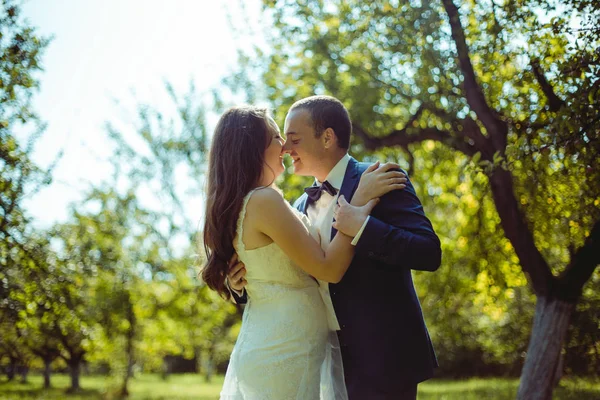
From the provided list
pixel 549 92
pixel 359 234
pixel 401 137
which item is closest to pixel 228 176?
pixel 359 234

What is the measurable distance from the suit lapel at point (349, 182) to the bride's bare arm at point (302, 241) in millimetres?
223

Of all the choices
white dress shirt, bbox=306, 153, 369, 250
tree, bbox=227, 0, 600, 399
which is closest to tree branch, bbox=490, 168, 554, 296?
tree, bbox=227, 0, 600, 399

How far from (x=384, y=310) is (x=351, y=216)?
1.66 ft

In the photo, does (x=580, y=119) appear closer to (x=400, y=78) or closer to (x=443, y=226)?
(x=400, y=78)

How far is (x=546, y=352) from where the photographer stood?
6512mm

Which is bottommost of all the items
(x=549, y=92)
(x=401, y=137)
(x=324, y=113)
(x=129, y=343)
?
(x=129, y=343)

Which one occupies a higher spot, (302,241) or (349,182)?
(349,182)

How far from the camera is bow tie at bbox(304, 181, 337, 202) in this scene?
3246mm

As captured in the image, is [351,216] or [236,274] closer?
[351,216]

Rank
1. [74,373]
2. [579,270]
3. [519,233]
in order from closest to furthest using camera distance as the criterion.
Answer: [579,270]
[519,233]
[74,373]

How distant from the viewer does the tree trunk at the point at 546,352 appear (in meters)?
6.50

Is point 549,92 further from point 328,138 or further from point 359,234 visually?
point 359,234

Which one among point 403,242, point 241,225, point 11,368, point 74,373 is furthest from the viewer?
point 74,373

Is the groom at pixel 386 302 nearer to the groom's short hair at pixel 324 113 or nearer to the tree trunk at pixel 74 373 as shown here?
the groom's short hair at pixel 324 113
